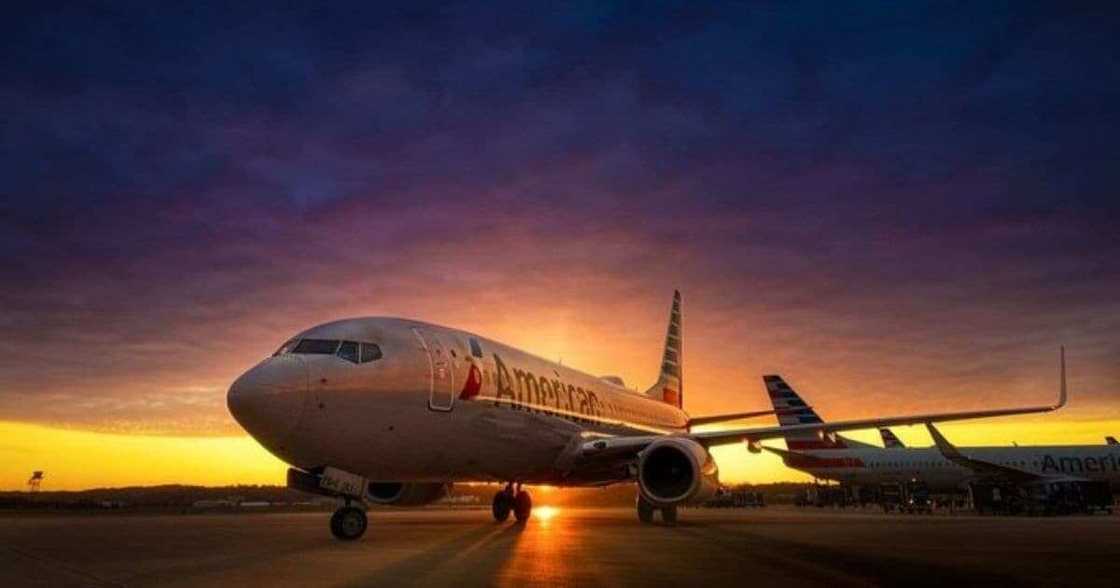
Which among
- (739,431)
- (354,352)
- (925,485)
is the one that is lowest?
(925,485)

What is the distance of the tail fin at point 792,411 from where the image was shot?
1885 inches

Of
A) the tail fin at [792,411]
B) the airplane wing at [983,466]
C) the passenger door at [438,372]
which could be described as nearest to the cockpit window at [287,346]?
the passenger door at [438,372]

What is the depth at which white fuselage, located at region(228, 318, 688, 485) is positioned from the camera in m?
13.0

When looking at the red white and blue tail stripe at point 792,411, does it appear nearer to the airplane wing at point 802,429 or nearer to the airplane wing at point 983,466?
the airplane wing at point 983,466

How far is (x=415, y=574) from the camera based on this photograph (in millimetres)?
8984

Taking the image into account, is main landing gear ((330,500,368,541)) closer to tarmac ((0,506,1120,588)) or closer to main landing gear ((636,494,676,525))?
tarmac ((0,506,1120,588))

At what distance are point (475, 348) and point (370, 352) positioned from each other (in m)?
3.75

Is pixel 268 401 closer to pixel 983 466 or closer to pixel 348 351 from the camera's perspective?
pixel 348 351

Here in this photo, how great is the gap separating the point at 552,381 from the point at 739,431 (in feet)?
16.7

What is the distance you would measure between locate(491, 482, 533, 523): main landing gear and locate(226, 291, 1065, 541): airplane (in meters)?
0.04

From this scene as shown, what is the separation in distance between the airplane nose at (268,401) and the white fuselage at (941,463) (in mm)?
38714

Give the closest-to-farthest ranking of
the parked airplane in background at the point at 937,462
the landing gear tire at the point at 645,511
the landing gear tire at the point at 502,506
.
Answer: the landing gear tire at the point at 645,511
the landing gear tire at the point at 502,506
the parked airplane in background at the point at 937,462

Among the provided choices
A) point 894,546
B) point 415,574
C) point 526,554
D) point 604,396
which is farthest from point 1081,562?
point 604,396

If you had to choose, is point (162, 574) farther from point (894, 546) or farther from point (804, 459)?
point (804, 459)
